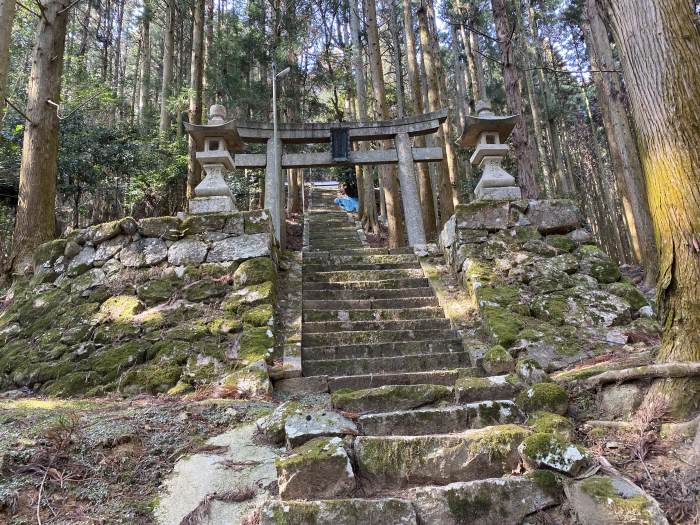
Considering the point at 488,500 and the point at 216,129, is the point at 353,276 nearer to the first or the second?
the point at 216,129

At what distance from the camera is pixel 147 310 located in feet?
15.9

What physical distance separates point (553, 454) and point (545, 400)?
638 mm

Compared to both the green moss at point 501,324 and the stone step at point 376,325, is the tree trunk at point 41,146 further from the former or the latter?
the green moss at point 501,324

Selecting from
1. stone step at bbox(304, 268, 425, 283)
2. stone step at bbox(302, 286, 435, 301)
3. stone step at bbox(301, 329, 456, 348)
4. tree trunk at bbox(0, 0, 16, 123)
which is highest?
tree trunk at bbox(0, 0, 16, 123)

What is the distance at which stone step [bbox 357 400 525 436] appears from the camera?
8.02ft

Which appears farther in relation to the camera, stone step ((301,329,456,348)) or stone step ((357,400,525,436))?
stone step ((301,329,456,348))

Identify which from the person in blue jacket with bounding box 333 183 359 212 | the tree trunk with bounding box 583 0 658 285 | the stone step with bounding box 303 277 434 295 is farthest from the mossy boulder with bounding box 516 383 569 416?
the person in blue jacket with bounding box 333 183 359 212

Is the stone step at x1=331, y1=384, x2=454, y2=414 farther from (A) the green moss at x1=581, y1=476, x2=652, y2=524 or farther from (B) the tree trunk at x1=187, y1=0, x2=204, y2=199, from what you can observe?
(B) the tree trunk at x1=187, y1=0, x2=204, y2=199

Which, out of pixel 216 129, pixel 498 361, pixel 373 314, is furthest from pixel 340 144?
pixel 498 361

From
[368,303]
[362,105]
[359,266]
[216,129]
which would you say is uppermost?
[362,105]

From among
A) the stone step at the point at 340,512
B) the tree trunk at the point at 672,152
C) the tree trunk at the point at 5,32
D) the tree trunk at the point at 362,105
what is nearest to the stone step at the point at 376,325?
the tree trunk at the point at 672,152

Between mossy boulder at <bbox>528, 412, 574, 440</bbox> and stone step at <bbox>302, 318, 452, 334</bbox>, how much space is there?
248cm

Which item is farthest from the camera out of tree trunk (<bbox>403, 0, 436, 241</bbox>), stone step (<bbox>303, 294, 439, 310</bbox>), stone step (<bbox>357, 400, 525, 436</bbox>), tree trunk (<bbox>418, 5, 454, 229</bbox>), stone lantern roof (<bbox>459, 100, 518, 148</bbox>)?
tree trunk (<bbox>403, 0, 436, 241</bbox>)

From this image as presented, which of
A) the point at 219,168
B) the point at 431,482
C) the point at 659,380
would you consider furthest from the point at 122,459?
the point at 219,168
